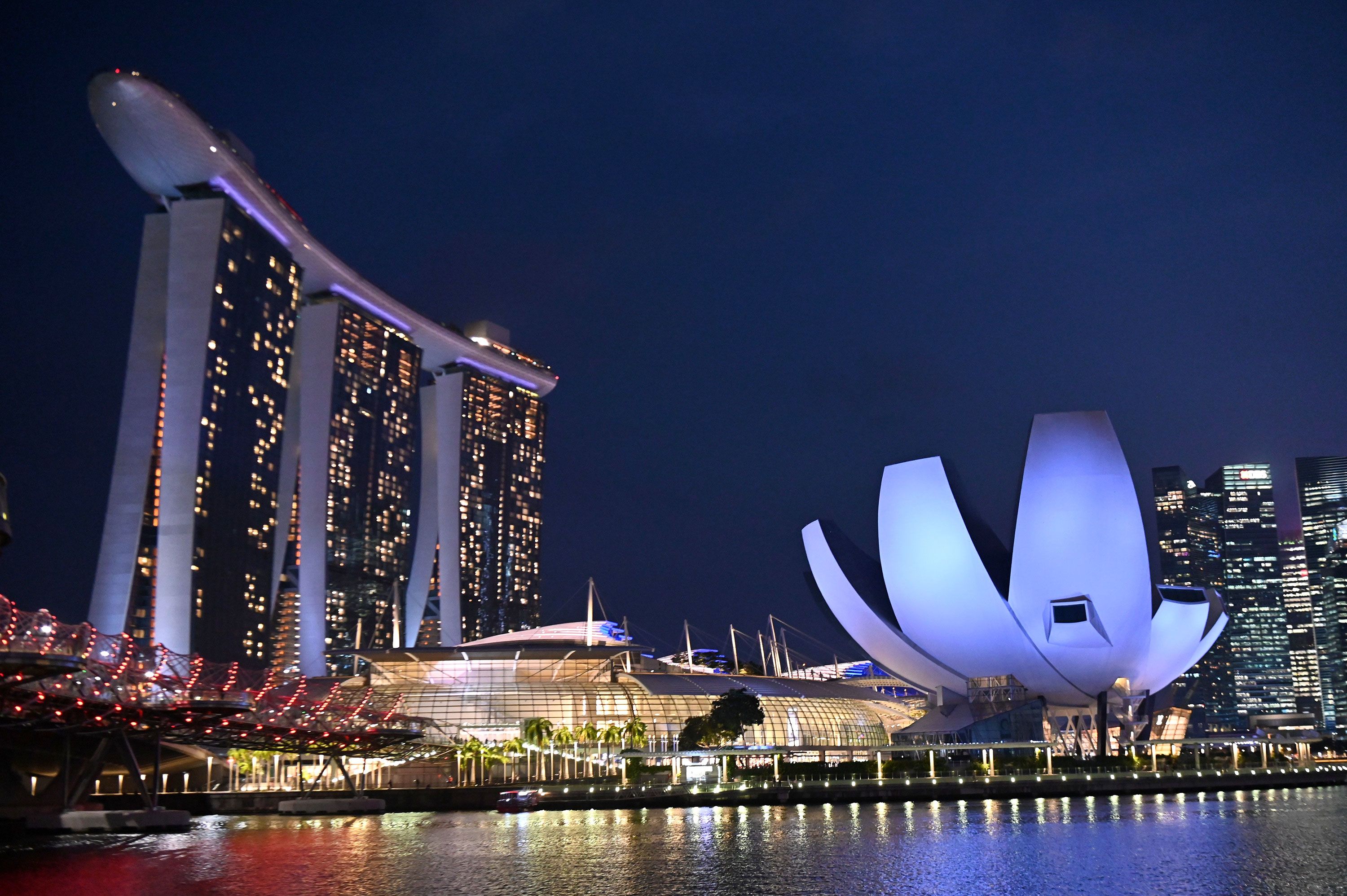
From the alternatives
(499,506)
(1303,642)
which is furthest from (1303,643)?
(499,506)

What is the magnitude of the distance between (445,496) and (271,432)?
93.7 feet

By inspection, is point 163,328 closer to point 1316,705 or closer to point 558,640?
point 558,640

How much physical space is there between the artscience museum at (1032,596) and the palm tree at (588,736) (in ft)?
41.9

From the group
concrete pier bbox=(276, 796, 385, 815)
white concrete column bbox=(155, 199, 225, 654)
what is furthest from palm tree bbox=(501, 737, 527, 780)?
white concrete column bbox=(155, 199, 225, 654)

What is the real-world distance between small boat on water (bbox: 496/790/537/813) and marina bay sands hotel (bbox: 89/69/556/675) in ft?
106

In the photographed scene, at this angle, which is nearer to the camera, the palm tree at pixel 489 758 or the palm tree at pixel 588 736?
the palm tree at pixel 489 758

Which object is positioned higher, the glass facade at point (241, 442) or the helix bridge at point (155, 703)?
the glass facade at point (241, 442)

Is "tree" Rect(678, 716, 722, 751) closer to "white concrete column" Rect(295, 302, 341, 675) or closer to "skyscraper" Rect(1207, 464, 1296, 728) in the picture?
"white concrete column" Rect(295, 302, 341, 675)

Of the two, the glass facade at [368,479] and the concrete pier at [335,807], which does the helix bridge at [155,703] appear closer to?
the concrete pier at [335,807]

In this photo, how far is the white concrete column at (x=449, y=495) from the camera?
10931 centimetres

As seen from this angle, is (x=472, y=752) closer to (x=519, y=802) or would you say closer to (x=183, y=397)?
(x=519, y=802)

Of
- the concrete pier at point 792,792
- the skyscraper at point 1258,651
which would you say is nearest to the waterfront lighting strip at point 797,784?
the concrete pier at point 792,792

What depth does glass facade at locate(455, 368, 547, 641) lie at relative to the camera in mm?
123938

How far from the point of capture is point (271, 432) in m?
86.1
